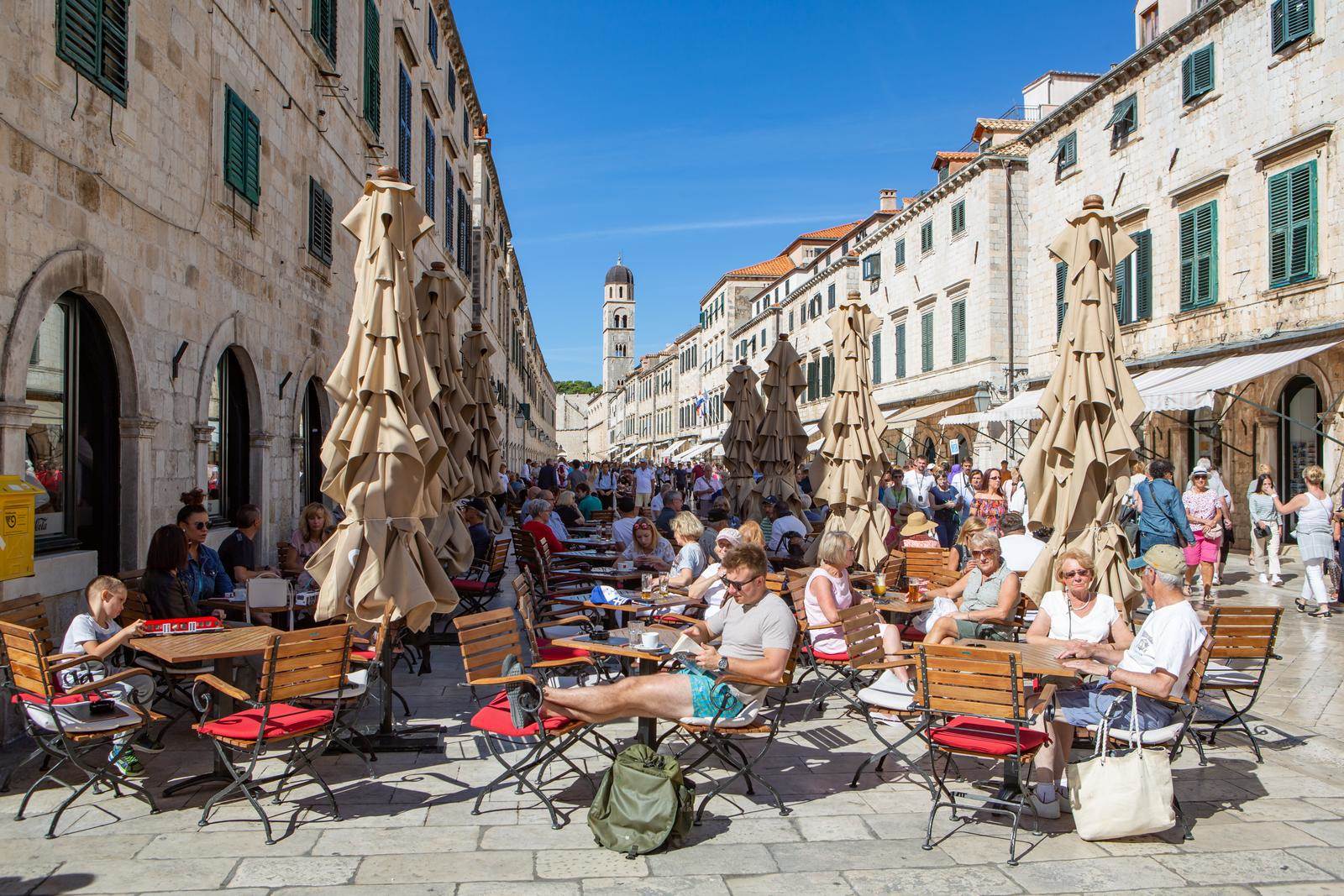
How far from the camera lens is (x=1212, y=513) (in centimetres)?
1127

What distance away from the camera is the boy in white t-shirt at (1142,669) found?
15.1ft

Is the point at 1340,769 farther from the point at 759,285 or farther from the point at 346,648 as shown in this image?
the point at 759,285

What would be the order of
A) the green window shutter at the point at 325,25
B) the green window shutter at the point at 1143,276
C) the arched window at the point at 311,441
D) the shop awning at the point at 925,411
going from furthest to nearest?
the shop awning at the point at 925,411
the green window shutter at the point at 1143,276
the arched window at the point at 311,441
the green window shutter at the point at 325,25

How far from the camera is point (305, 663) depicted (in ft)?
15.6

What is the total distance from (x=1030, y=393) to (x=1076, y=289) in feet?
45.0

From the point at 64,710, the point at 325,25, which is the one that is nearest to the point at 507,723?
the point at 64,710

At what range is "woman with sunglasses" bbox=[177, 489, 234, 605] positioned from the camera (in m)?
6.89

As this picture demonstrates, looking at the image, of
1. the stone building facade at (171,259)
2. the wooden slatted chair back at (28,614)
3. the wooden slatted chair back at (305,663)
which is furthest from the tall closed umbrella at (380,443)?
the stone building facade at (171,259)

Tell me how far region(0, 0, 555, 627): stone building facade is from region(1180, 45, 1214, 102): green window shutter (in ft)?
45.6

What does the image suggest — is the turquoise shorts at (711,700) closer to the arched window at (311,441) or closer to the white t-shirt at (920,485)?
the arched window at (311,441)

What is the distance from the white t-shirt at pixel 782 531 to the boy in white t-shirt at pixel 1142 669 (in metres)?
6.40

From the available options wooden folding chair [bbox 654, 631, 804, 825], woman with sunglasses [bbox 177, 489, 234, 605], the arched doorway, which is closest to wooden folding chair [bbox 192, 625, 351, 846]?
wooden folding chair [bbox 654, 631, 804, 825]

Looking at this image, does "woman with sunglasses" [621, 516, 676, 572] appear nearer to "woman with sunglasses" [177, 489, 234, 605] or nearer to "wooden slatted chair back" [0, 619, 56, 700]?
"woman with sunglasses" [177, 489, 234, 605]

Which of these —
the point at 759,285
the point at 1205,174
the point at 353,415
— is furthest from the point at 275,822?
the point at 759,285
